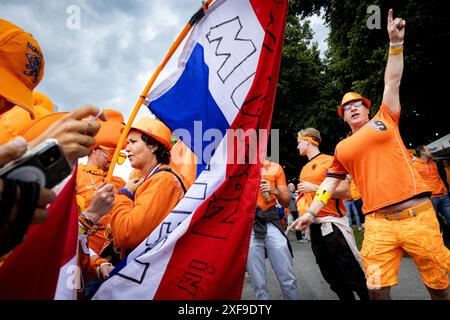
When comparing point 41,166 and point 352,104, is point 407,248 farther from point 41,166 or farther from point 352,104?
point 41,166

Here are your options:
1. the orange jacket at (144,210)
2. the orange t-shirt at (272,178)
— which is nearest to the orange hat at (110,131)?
the orange jacket at (144,210)

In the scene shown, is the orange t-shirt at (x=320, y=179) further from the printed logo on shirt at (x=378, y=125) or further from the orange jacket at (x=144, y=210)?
the orange jacket at (x=144, y=210)

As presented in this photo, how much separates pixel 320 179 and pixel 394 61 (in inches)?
64.3

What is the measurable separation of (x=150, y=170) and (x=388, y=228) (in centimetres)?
Answer: 201

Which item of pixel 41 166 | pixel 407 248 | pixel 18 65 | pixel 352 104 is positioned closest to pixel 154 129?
pixel 18 65

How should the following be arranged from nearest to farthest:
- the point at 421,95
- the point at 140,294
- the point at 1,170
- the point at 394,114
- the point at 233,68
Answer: the point at 1,170, the point at 140,294, the point at 233,68, the point at 394,114, the point at 421,95

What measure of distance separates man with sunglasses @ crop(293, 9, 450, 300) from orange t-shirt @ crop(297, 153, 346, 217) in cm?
85

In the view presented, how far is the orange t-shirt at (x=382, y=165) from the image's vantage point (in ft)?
8.30

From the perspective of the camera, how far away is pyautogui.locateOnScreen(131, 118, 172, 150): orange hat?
2.39 meters

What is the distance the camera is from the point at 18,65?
1.44 metres

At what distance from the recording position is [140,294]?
162cm

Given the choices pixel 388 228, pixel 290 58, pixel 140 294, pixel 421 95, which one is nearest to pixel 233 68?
pixel 140 294

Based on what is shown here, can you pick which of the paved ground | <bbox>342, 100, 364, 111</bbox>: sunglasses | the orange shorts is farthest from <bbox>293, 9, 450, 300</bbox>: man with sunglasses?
the paved ground

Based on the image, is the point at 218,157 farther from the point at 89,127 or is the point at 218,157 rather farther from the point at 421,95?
the point at 421,95
